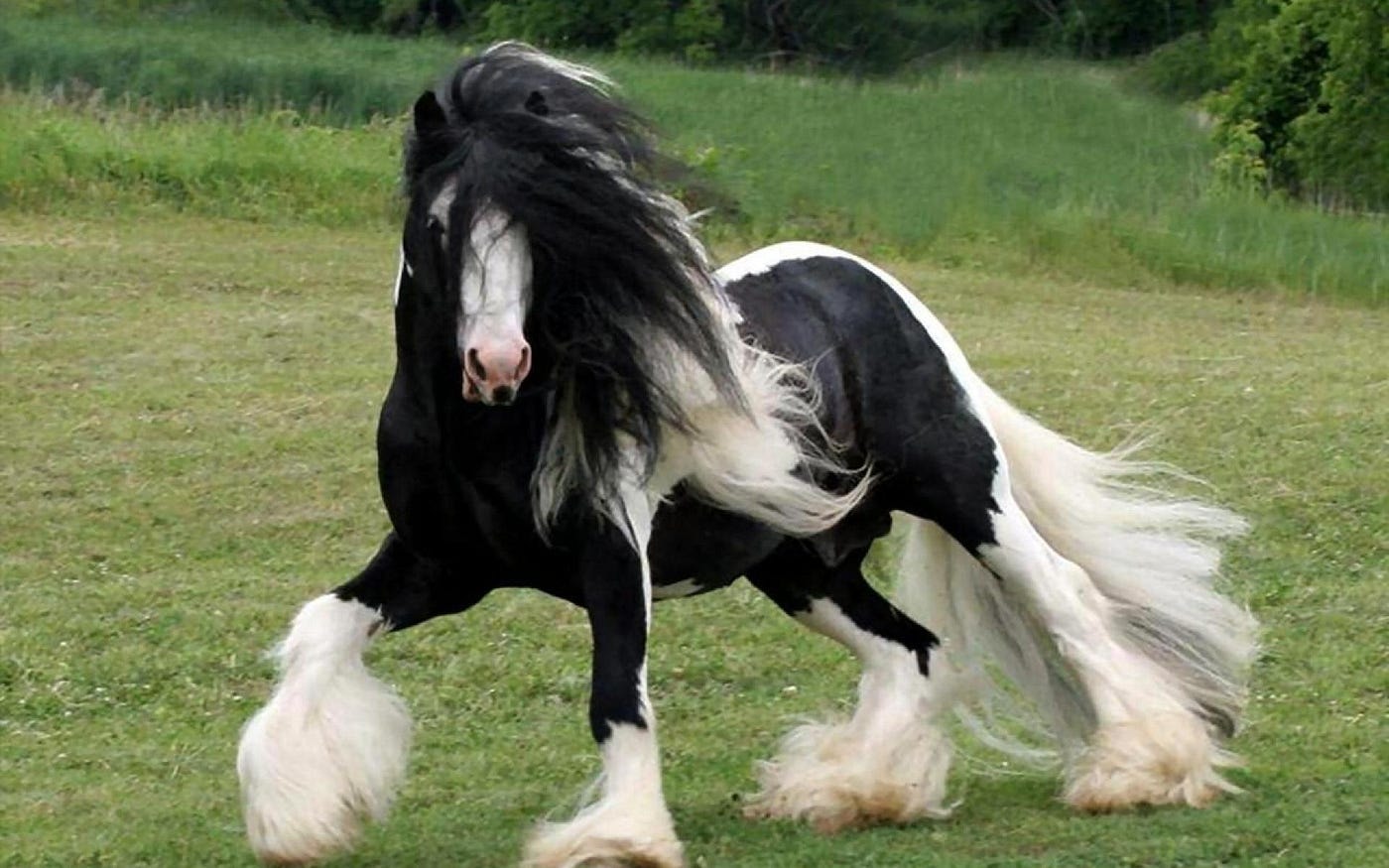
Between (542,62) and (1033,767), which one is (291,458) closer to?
(1033,767)

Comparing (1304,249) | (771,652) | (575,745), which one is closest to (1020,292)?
(1304,249)

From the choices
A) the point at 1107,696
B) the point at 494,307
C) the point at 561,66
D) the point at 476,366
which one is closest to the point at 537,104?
the point at 561,66

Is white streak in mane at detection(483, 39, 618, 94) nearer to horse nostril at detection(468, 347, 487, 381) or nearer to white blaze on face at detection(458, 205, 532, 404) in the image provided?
white blaze on face at detection(458, 205, 532, 404)

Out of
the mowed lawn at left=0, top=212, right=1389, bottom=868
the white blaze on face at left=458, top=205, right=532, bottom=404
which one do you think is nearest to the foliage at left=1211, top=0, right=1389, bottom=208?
the mowed lawn at left=0, top=212, right=1389, bottom=868

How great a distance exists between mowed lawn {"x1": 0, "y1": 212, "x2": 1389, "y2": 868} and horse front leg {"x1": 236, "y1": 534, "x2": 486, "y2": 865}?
303mm

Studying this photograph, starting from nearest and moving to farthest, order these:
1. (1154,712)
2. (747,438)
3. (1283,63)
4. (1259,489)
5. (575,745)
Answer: (747,438)
(1154,712)
(575,745)
(1259,489)
(1283,63)

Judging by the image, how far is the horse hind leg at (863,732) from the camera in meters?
6.25

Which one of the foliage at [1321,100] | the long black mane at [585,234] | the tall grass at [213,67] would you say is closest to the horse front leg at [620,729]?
the long black mane at [585,234]

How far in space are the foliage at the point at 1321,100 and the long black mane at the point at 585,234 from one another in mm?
24027

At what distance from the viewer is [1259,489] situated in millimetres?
11344

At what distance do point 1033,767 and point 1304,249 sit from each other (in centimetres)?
1566

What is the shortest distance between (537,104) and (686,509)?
1091 mm

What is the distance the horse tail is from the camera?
21.9 feet

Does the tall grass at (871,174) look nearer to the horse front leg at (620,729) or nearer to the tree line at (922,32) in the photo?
the tree line at (922,32)
